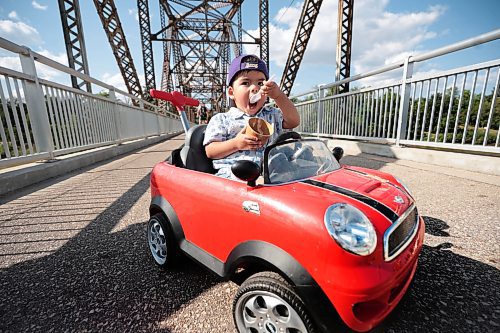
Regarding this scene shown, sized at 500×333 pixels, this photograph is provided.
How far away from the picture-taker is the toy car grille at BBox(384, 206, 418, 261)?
872 mm

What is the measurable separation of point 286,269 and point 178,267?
0.97m

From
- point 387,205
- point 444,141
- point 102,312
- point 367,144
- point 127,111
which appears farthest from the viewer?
point 127,111

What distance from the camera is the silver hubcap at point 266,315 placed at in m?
0.90

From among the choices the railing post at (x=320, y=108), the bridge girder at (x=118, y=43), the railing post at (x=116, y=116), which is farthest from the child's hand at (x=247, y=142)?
the bridge girder at (x=118, y=43)

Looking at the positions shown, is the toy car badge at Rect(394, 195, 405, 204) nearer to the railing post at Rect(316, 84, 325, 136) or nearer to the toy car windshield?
the toy car windshield

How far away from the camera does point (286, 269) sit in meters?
0.88

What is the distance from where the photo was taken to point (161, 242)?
161 cm

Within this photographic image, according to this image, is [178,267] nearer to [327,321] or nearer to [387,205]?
[327,321]

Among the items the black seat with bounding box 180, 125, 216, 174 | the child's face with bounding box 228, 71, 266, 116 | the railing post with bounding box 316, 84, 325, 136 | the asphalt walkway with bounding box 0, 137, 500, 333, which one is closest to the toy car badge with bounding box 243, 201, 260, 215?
the asphalt walkway with bounding box 0, 137, 500, 333

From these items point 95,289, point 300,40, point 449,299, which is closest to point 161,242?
point 95,289

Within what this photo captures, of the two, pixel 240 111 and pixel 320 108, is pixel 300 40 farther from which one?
pixel 240 111

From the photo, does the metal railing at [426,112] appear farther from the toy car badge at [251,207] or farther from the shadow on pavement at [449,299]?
the toy car badge at [251,207]

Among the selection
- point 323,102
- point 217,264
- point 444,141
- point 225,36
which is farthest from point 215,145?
point 225,36

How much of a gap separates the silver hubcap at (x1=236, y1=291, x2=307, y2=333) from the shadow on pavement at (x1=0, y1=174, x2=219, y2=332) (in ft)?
1.37
